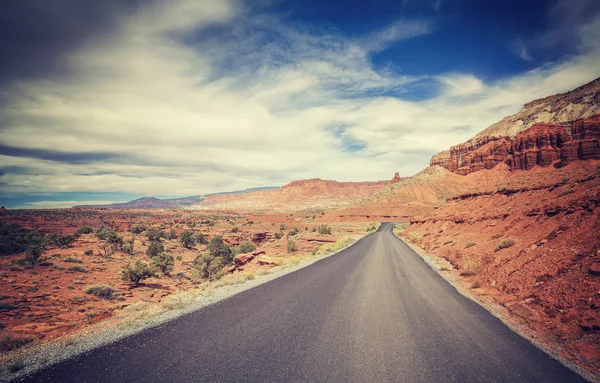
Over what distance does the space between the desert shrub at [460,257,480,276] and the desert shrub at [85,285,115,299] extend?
1826 cm

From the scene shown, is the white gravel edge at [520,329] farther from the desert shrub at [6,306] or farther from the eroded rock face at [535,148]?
the eroded rock face at [535,148]

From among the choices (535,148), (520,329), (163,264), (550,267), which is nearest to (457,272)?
(550,267)

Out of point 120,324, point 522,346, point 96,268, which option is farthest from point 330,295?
point 96,268

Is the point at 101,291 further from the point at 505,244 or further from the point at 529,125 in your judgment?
the point at 529,125

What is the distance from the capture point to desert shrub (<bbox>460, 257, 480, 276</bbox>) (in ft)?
40.0

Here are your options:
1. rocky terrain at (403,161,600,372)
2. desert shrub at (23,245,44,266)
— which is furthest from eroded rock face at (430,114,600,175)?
desert shrub at (23,245,44,266)

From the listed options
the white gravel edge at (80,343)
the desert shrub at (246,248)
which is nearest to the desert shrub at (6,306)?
the white gravel edge at (80,343)

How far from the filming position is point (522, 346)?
5199 mm

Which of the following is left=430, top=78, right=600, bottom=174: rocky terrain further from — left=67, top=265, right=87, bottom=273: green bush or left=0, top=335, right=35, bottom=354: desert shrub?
left=67, top=265, right=87, bottom=273: green bush

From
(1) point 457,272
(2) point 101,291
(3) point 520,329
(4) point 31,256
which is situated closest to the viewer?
(3) point 520,329

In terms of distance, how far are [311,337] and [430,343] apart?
2.51 metres

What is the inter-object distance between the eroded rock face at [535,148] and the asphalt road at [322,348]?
9451 centimetres

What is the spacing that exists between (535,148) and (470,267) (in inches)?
3978

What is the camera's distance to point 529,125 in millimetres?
105812
